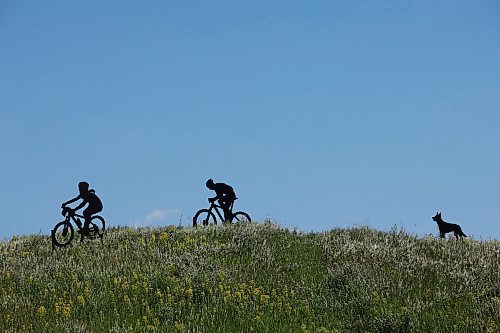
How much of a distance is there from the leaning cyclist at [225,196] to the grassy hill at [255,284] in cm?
374

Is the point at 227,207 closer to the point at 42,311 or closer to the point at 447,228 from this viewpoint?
the point at 447,228

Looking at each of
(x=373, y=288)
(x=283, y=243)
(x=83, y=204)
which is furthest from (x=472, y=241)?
(x=83, y=204)

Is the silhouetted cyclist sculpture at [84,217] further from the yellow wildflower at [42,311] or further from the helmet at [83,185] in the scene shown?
the yellow wildflower at [42,311]

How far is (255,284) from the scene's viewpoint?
→ 13.6 meters

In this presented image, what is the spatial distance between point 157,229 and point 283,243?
15.1 ft

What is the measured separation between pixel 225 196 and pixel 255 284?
30.0 ft

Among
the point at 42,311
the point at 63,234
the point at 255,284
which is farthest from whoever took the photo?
the point at 63,234

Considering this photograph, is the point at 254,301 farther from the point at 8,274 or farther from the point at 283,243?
the point at 8,274

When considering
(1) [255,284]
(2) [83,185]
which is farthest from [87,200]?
(1) [255,284]

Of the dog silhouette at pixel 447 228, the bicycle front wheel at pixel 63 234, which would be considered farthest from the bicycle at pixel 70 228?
the dog silhouette at pixel 447 228

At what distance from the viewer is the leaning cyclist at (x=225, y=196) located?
22.5 metres

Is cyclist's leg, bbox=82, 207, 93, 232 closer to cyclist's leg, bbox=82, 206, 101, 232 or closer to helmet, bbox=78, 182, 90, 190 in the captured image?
cyclist's leg, bbox=82, 206, 101, 232

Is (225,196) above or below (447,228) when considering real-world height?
above

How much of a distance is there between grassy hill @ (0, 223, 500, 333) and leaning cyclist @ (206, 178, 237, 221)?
3.74 m
